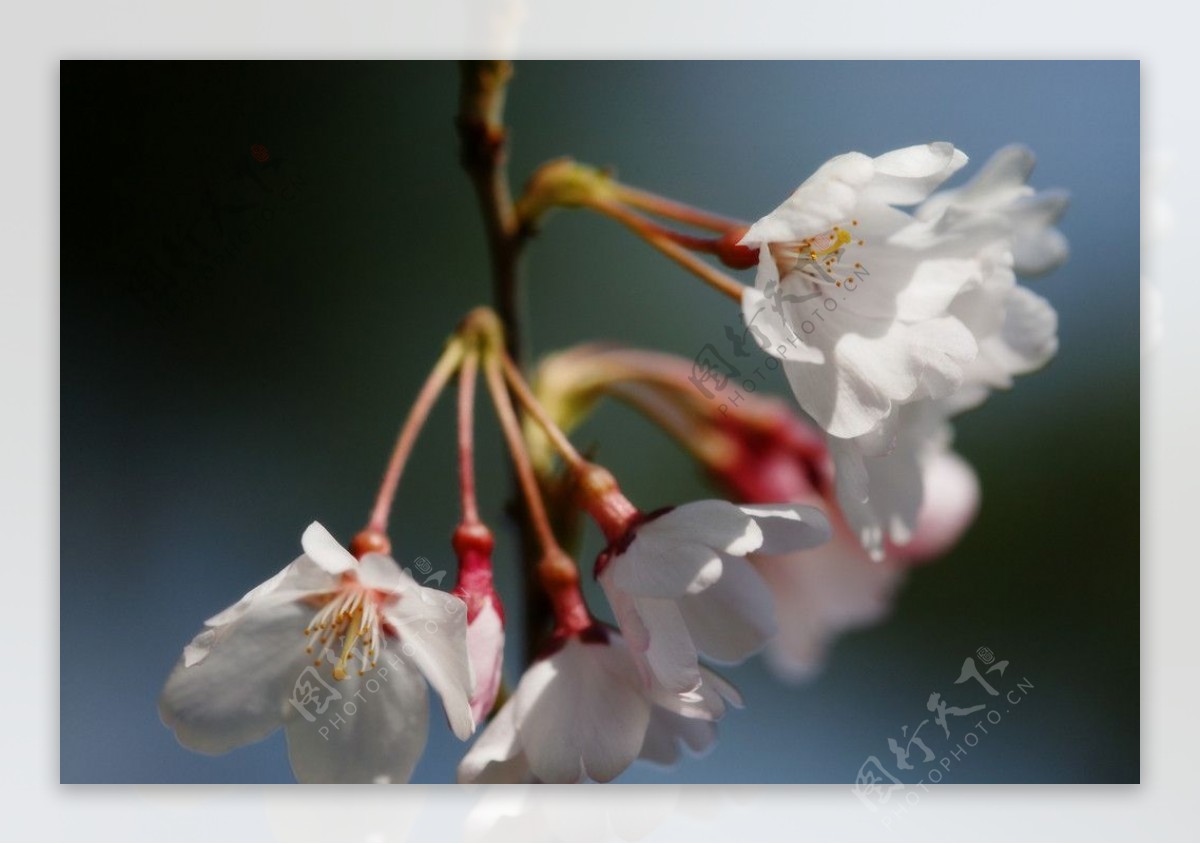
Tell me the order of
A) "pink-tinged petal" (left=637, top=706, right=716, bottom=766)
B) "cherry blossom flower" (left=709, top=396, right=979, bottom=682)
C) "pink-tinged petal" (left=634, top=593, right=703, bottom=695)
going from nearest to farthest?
"pink-tinged petal" (left=634, top=593, right=703, bottom=695), "pink-tinged petal" (left=637, top=706, right=716, bottom=766), "cherry blossom flower" (left=709, top=396, right=979, bottom=682)

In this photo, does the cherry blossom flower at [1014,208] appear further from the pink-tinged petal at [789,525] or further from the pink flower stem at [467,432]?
the pink flower stem at [467,432]

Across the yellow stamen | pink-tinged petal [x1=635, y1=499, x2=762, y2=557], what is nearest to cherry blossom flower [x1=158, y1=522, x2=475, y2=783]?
the yellow stamen

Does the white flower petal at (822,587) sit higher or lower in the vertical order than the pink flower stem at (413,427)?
lower

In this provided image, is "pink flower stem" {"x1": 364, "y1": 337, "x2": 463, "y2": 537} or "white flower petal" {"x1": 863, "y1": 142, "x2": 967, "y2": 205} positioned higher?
"white flower petal" {"x1": 863, "y1": 142, "x2": 967, "y2": 205}

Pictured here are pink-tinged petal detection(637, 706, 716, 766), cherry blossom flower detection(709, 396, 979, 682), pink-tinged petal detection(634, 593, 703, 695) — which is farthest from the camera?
cherry blossom flower detection(709, 396, 979, 682)

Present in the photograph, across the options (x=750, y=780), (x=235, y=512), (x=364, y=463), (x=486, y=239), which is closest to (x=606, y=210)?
(x=486, y=239)

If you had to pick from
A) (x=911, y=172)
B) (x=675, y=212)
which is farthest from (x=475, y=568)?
(x=911, y=172)

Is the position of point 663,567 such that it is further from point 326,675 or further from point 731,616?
point 326,675

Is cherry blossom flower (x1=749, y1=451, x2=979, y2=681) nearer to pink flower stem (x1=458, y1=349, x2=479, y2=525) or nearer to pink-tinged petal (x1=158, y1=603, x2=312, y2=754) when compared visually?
pink flower stem (x1=458, y1=349, x2=479, y2=525)

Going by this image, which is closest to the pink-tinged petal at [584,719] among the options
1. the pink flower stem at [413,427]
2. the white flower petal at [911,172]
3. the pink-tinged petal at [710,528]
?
the pink-tinged petal at [710,528]
